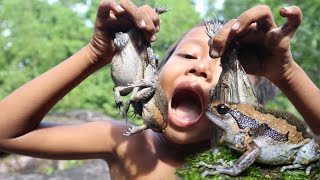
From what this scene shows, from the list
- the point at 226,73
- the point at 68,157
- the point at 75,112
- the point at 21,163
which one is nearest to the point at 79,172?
the point at 21,163

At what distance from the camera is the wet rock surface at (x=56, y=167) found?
519 cm

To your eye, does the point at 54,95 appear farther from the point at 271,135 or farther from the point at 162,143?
the point at 271,135

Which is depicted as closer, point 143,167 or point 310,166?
point 310,166

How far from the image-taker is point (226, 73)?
929mm

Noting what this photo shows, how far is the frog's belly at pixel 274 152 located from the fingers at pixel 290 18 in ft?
0.83

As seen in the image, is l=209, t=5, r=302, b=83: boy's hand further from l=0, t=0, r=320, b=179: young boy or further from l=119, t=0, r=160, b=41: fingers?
l=119, t=0, r=160, b=41: fingers

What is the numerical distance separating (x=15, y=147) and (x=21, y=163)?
566cm

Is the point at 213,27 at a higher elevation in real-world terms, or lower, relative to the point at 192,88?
higher

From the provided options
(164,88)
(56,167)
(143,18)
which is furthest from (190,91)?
(56,167)

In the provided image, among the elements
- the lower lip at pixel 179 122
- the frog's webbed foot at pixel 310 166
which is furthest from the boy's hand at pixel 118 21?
the frog's webbed foot at pixel 310 166

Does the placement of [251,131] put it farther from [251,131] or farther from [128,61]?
[128,61]

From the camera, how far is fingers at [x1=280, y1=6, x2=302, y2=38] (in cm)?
99

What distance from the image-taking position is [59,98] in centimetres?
152

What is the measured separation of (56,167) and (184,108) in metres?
6.41
